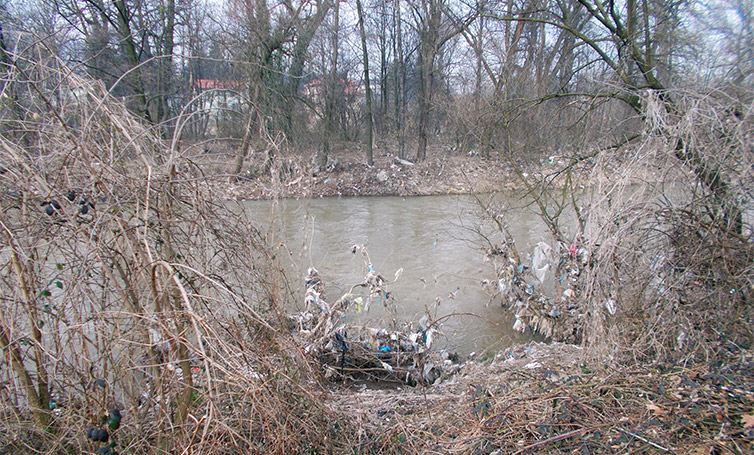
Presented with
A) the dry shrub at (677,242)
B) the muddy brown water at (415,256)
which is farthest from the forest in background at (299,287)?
the muddy brown water at (415,256)

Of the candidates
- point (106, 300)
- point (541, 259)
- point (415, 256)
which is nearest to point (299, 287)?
point (415, 256)

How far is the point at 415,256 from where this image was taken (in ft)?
29.3

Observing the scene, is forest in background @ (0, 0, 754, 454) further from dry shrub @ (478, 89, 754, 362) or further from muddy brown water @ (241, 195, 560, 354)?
muddy brown water @ (241, 195, 560, 354)

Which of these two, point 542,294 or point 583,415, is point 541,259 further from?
point 583,415

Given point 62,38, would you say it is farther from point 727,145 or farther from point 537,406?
point 727,145

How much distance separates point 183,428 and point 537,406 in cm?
222

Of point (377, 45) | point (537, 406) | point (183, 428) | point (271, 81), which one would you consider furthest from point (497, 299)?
point (377, 45)

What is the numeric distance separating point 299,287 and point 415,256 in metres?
3.23

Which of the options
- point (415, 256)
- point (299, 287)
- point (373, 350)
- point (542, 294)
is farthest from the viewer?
point (415, 256)

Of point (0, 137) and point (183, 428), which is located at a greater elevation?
point (0, 137)

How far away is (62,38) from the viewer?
2.78m

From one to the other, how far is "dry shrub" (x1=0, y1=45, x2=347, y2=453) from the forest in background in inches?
0.8

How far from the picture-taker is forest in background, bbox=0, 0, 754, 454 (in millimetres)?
2320

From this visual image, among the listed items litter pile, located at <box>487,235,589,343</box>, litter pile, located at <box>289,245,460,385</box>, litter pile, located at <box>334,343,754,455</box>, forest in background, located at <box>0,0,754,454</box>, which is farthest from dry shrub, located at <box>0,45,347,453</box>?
litter pile, located at <box>487,235,589,343</box>
